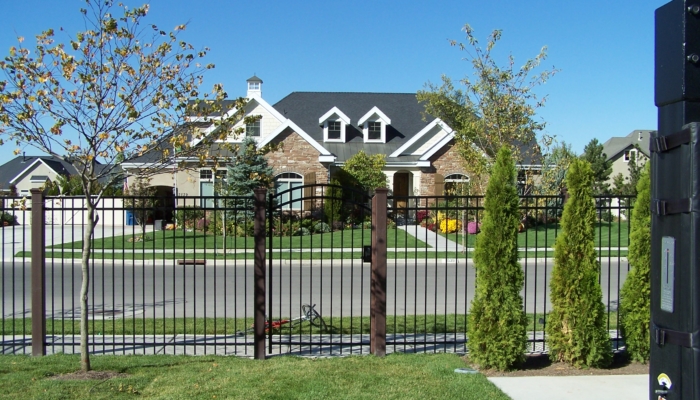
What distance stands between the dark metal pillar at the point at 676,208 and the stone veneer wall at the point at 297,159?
27.1 meters

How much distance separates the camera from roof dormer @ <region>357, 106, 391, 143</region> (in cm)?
3372

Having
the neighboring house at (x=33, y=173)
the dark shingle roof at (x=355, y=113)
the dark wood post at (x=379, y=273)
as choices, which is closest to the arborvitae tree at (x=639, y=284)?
the dark wood post at (x=379, y=273)

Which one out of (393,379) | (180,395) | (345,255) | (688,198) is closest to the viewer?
(688,198)

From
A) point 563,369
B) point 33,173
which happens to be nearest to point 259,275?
point 563,369

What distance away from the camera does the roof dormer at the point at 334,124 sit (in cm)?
3331

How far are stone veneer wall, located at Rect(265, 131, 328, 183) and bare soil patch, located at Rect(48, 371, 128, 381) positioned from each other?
23.0 metres

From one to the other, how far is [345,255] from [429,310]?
7.98m

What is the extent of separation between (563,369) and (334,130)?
27597 millimetres

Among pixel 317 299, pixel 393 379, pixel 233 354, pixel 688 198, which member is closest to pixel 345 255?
pixel 317 299

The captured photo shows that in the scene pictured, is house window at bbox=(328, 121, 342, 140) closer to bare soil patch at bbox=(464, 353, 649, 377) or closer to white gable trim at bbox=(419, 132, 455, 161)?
white gable trim at bbox=(419, 132, 455, 161)

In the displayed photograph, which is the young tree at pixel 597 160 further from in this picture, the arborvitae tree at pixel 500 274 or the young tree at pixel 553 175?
the arborvitae tree at pixel 500 274

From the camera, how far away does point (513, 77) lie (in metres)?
12.2

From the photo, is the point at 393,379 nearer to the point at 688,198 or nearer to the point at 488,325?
the point at 488,325

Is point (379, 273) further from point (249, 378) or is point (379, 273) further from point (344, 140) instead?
point (344, 140)
